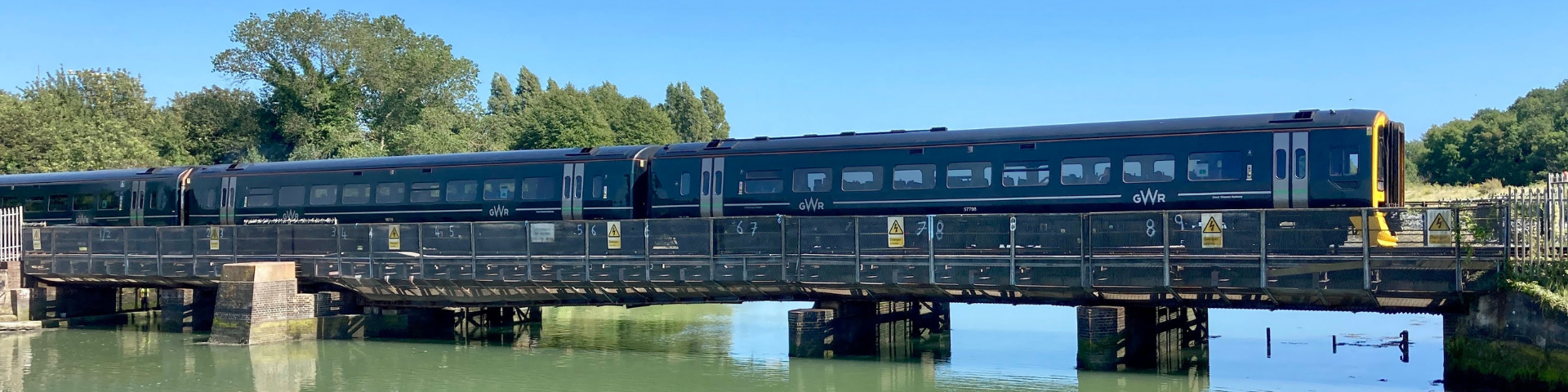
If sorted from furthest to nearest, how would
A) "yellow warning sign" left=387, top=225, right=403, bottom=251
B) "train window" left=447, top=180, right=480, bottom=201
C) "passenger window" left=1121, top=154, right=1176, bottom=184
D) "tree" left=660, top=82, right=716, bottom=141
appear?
"tree" left=660, top=82, right=716, bottom=141 < "train window" left=447, top=180, right=480, bottom=201 < "yellow warning sign" left=387, top=225, right=403, bottom=251 < "passenger window" left=1121, top=154, right=1176, bottom=184

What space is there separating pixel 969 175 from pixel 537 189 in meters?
10.2

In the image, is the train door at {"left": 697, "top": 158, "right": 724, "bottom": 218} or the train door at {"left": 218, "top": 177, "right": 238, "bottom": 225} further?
the train door at {"left": 218, "top": 177, "right": 238, "bottom": 225}

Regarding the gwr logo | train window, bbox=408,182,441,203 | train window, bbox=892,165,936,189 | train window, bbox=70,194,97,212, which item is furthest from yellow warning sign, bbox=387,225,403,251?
train window, bbox=70,194,97,212

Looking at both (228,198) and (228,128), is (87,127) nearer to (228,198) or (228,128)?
(228,128)

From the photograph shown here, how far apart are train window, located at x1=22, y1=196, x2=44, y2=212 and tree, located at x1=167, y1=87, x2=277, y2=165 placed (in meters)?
27.4

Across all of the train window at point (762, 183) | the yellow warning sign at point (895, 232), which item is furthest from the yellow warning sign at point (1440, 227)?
the train window at point (762, 183)

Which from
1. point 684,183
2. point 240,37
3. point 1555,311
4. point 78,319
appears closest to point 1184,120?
point 1555,311

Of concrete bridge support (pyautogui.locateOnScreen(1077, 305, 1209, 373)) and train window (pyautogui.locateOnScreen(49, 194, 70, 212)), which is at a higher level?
train window (pyautogui.locateOnScreen(49, 194, 70, 212))

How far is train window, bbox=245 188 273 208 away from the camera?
112 feet

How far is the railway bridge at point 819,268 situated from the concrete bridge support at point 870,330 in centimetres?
5

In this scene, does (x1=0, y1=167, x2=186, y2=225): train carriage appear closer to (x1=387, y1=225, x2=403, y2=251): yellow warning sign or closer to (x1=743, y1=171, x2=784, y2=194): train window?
(x1=387, y1=225, x2=403, y2=251): yellow warning sign

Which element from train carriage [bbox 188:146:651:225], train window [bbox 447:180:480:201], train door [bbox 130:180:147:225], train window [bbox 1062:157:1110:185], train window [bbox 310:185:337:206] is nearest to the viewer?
train window [bbox 1062:157:1110:185]

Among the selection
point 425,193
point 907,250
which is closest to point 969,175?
point 907,250

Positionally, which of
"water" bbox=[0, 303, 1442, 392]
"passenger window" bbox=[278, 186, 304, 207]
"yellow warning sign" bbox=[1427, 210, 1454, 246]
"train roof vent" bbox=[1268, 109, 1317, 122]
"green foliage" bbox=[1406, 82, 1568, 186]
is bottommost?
"water" bbox=[0, 303, 1442, 392]
